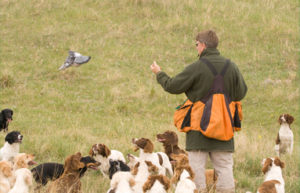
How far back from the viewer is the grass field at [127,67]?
9.20 meters

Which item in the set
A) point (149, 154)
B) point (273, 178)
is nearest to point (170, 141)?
point (149, 154)

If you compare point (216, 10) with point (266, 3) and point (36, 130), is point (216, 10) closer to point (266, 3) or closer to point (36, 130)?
point (266, 3)

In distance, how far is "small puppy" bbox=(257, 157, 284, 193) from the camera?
5238 millimetres

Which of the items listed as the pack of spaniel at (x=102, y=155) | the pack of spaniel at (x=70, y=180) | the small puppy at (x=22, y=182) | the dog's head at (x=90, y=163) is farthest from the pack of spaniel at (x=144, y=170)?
the small puppy at (x=22, y=182)

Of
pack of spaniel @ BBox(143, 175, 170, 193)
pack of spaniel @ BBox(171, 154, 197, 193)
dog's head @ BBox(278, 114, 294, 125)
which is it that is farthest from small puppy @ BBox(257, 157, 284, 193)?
dog's head @ BBox(278, 114, 294, 125)

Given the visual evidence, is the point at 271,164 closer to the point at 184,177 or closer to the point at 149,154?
the point at 184,177

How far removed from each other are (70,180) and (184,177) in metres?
1.46

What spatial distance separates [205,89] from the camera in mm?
5262

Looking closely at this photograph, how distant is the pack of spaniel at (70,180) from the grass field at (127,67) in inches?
37.5

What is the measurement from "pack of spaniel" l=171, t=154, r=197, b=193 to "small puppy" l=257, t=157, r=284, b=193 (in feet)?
2.75

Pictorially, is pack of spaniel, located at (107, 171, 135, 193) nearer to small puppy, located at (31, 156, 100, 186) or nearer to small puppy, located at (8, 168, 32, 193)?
small puppy, located at (8, 168, 32, 193)

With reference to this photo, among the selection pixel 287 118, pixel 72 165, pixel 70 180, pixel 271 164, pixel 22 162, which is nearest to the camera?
pixel 70 180

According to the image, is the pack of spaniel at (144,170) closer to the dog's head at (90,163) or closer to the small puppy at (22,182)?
the dog's head at (90,163)

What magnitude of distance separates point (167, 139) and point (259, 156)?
206 cm
